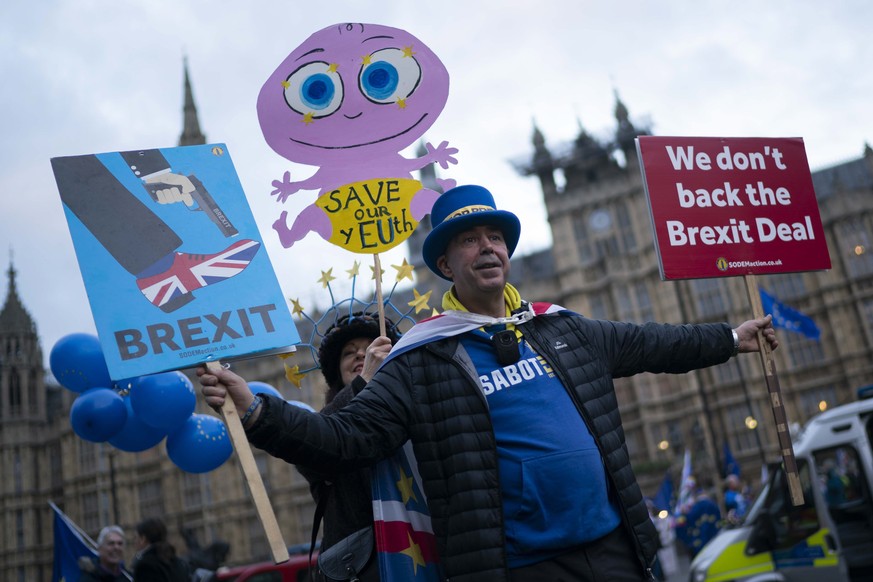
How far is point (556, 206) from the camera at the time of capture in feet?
123

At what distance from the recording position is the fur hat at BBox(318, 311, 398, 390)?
364cm

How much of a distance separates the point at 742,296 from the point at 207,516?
27.5 meters

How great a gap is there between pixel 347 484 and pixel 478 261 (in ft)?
3.66

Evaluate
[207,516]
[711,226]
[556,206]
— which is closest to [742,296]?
[556,206]

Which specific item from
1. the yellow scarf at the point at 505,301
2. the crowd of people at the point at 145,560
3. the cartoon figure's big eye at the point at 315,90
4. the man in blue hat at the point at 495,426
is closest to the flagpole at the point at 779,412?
the man in blue hat at the point at 495,426

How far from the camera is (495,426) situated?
7.91ft

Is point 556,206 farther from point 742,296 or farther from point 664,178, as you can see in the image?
point 664,178

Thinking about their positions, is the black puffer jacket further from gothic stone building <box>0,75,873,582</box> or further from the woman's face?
gothic stone building <box>0,75,873,582</box>

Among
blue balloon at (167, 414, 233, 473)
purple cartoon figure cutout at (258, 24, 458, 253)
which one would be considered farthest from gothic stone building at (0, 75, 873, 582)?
purple cartoon figure cutout at (258, 24, 458, 253)

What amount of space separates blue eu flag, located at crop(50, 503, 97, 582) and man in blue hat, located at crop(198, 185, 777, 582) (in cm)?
684

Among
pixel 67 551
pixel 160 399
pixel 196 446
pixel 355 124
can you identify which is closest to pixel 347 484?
pixel 355 124

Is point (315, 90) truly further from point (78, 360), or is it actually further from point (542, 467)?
point (78, 360)

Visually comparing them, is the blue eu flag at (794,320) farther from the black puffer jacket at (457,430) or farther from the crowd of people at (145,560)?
the black puffer jacket at (457,430)

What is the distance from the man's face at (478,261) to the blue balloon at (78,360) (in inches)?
191
